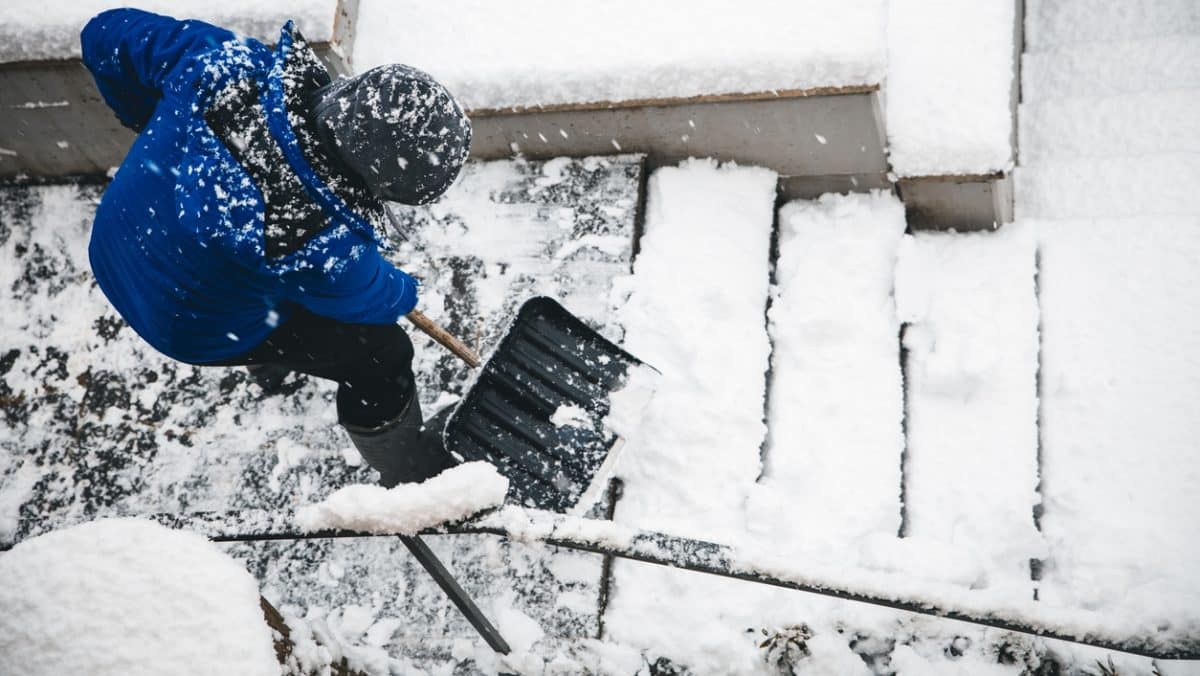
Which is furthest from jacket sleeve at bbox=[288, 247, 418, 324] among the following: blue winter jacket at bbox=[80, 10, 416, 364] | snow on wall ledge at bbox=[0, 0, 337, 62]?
snow on wall ledge at bbox=[0, 0, 337, 62]

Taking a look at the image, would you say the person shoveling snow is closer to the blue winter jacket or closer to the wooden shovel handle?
the blue winter jacket

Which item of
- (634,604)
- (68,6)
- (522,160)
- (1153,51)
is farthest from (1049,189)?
(68,6)

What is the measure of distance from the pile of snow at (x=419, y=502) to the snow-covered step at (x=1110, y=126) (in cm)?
286

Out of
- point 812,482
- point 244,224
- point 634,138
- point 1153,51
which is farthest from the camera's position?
point 1153,51

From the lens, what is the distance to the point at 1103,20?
396cm

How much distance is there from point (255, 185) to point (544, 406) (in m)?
1.24

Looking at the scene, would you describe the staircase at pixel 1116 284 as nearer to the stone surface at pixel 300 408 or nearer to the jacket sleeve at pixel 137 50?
the stone surface at pixel 300 408

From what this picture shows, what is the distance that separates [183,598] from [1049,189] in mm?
3374

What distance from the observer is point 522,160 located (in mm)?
3549

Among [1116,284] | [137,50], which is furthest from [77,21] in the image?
[1116,284]

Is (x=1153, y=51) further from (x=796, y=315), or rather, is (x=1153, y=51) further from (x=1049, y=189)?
(x=796, y=315)

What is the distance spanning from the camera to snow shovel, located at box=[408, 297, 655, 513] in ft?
9.17

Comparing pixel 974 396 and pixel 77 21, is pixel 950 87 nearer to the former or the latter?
pixel 974 396

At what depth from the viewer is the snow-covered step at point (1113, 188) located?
336 centimetres
